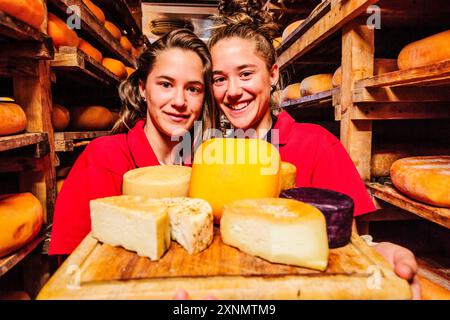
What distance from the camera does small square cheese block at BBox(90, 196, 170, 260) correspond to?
59cm

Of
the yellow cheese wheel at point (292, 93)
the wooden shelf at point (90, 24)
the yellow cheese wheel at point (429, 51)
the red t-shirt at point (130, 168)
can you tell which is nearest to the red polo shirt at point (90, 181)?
the red t-shirt at point (130, 168)

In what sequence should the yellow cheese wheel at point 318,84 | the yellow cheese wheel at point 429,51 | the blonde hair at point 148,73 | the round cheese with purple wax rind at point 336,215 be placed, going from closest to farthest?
the round cheese with purple wax rind at point 336,215 < the yellow cheese wheel at point 429,51 < the blonde hair at point 148,73 < the yellow cheese wheel at point 318,84

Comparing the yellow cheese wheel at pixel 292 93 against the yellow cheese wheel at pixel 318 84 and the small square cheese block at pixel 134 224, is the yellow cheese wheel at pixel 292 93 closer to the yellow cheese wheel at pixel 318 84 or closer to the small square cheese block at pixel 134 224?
the yellow cheese wheel at pixel 318 84

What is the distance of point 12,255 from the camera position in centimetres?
130

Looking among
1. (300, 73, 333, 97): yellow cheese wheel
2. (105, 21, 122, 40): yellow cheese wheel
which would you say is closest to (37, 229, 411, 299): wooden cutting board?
(300, 73, 333, 97): yellow cheese wheel

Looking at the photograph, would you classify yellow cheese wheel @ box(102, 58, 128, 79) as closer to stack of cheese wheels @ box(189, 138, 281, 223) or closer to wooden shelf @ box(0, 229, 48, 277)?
wooden shelf @ box(0, 229, 48, 277)

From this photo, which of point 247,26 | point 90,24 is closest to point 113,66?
point 90,24

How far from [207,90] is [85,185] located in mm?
763

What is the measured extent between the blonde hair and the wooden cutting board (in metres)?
1.01

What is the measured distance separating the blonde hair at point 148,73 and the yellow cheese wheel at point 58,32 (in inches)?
19.5

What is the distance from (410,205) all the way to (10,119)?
70.3 inches

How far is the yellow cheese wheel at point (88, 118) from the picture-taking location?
2314 mm

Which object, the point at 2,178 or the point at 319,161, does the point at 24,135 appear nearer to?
the point at 2,178
